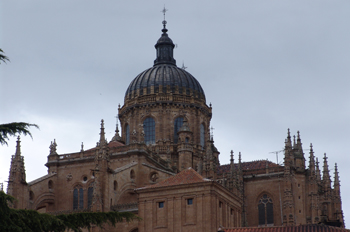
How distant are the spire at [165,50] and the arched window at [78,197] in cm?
2302

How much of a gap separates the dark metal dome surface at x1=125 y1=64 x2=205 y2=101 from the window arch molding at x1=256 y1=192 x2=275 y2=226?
15.8 m

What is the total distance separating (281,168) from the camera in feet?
222

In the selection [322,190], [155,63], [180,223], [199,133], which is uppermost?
[155,63]

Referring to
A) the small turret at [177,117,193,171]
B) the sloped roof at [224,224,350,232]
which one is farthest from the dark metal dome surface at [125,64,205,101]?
the sloped roof at [224,224,350,232]

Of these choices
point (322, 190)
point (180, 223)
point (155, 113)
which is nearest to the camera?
point (180, 223)

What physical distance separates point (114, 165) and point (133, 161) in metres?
2.17

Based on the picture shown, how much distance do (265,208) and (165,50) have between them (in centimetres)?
2487

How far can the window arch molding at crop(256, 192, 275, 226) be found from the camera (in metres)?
67.0

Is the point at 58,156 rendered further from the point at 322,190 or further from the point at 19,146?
the point at 322,190

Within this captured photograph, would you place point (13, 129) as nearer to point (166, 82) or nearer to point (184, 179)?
point (184, 179)

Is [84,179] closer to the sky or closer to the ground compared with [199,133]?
closer to the ground

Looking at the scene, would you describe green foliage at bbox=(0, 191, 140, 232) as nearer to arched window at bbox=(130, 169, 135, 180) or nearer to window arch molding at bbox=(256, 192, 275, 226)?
arched window at bbox=(130, 169, 135, 180)

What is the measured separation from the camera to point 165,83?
252ft

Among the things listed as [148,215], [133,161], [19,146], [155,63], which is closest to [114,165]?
[133,161]
